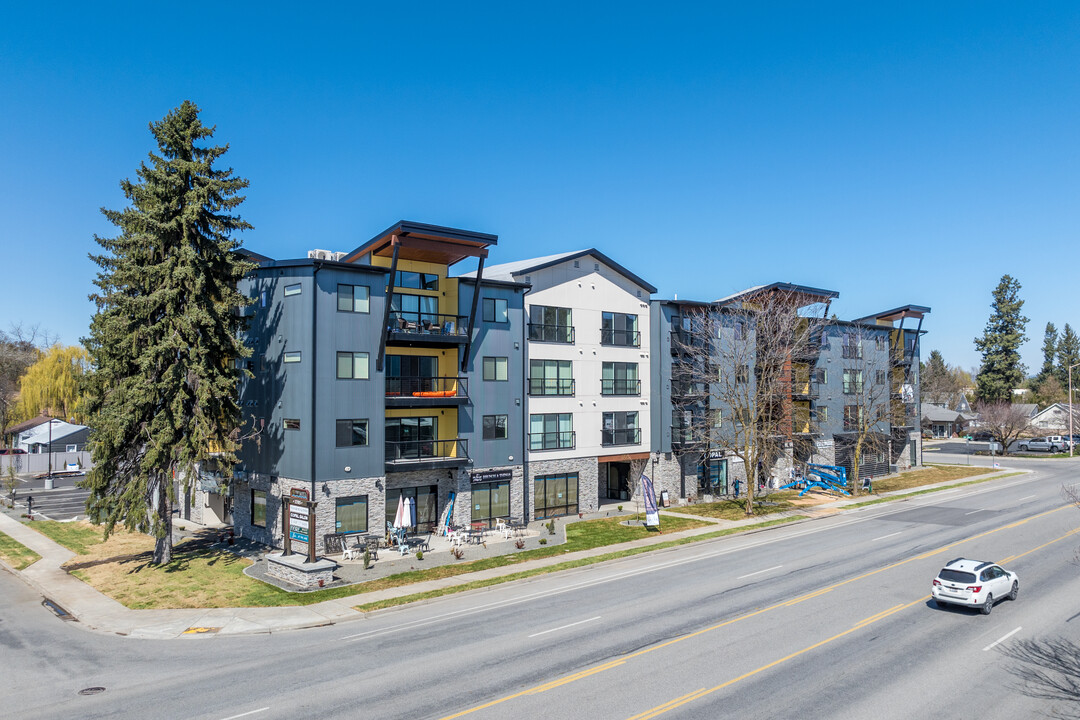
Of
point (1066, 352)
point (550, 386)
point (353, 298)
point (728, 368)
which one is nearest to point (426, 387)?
point (353, 298)

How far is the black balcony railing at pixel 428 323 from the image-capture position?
35.9 m

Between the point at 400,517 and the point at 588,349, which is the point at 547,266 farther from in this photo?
the point at 400,517

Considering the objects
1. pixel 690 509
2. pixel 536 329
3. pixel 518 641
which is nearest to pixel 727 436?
pixel 690 509

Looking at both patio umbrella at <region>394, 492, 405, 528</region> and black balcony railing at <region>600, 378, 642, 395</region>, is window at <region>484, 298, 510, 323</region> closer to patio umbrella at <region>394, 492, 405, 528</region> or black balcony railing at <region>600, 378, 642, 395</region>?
black balcony railing at <region>600, 378, 642, 395</region>

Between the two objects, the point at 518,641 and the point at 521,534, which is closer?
the point at 518,641

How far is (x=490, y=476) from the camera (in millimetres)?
38625

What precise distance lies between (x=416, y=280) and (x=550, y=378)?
406 inches

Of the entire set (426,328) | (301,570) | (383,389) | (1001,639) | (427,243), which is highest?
(427,243)

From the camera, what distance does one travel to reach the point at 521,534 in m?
37.1

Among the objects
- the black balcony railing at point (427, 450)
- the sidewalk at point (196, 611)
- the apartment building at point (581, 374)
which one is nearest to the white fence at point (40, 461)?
the sidewalk at point (196, 611)

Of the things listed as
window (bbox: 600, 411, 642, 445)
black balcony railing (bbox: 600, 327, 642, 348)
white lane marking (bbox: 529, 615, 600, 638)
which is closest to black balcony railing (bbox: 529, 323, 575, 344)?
black balcony railing (bbox: 600, 327, 642, 348)

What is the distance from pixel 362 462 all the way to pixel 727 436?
27648 mm

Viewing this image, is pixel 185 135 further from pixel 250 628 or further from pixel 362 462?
pixel 250 628

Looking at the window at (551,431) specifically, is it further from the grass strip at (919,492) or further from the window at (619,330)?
the grass strip at (919,492)
